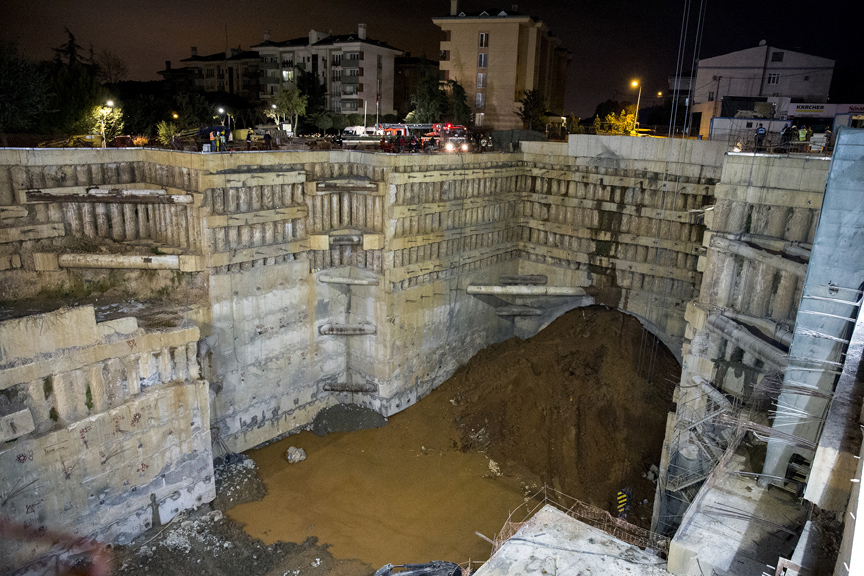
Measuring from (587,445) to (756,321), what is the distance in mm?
9054

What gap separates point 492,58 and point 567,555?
4959cm

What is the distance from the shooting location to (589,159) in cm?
2683

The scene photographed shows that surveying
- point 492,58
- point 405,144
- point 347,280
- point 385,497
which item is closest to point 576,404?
point 385,497

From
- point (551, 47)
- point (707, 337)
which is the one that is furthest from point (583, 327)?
point (551, 47)

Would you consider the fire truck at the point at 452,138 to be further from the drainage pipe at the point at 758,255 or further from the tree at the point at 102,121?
the tree at the point at 102,121

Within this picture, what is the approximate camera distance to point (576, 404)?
81.1ft

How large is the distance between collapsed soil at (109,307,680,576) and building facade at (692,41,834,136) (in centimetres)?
2480

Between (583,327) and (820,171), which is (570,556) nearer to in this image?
(820,171)

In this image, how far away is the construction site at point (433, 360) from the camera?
41.7ft

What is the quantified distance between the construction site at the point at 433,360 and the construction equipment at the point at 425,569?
106 mm

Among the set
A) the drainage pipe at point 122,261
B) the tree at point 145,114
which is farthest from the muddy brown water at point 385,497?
the tree at point 145,114

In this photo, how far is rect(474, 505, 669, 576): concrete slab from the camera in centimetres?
1061

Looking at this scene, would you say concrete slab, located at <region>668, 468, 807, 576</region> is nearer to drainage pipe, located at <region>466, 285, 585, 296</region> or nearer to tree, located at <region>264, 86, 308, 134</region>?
drainage pipe, located at <region>466, 285, 585, 296</region>

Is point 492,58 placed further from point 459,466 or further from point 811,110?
point 459,466
